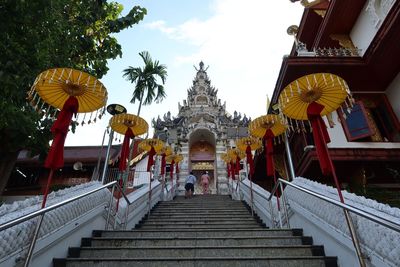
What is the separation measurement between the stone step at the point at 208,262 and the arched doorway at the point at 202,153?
1533 cm

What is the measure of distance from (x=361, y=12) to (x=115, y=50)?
990cm

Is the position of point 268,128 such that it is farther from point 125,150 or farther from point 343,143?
point 125,150

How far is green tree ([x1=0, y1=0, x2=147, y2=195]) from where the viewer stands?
487 centimetres

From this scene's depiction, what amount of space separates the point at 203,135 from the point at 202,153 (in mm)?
1659

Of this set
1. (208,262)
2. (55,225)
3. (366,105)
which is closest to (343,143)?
(366,105)

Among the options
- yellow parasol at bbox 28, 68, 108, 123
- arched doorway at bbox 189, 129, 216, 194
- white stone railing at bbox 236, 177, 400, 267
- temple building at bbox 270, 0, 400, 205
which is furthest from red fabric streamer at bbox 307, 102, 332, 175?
arched doorway at bbox 189, 129, 216, 194

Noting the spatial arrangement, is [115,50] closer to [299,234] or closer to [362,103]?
[299,234]

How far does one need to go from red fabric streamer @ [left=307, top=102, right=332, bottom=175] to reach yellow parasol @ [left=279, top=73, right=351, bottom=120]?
18cm

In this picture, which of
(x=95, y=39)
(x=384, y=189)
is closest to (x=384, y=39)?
(x=384, y=189)

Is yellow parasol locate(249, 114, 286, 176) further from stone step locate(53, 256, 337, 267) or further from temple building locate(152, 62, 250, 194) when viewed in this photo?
temple building locate(152, 62, 250, 194)

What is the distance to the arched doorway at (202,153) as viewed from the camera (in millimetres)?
19312

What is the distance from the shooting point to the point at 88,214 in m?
4.24

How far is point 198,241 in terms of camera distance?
12.7 ft

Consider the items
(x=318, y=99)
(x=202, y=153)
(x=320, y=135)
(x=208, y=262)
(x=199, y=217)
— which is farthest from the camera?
(x=202, y=153)
